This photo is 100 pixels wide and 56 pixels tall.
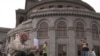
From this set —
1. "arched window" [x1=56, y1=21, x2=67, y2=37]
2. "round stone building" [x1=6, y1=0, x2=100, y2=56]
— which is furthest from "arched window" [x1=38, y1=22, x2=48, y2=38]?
"arched window" [x1=56, y1=21, x2=67, y2=37]

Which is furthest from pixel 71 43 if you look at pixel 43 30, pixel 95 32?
pixel 95 32

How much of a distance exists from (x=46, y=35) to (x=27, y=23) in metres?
5.47

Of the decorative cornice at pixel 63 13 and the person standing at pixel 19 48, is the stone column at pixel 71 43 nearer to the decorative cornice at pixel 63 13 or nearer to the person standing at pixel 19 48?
the decorative cornice at pixel 63 13

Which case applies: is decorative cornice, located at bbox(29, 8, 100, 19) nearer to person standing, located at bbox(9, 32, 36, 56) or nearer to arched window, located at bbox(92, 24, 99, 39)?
arched window, located at bbox(92, 24, 99, 39)

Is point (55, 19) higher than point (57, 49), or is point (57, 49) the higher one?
point (55, 19)

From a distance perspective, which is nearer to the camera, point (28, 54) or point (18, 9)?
point (28, 54)

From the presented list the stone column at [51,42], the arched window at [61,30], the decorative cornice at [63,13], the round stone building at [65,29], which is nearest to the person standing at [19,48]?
the round stone building at [65,29]

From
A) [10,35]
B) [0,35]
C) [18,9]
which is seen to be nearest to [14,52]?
[10,35]

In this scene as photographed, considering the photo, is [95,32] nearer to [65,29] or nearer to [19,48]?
[65,29]

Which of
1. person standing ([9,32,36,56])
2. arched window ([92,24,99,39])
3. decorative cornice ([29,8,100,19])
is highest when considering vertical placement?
decorative cornice ([29,8,100,19])

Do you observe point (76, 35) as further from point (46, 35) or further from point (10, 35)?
point (10, 35)

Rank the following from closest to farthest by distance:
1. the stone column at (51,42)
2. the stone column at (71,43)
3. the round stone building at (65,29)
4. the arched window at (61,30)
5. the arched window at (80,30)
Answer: the stone column at (71,43) < the stone column at (51,42) < the round stone building at (65,29) < the arched window at (61,30) < the arched window at (80,30)

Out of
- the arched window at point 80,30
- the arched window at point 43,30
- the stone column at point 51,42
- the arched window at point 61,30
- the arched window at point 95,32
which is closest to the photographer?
the stone column at point 51,42

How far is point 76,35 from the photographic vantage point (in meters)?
38.9
